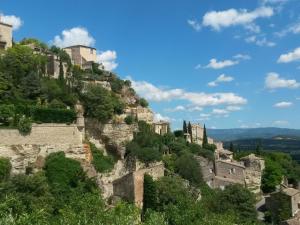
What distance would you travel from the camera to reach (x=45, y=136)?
39.8m

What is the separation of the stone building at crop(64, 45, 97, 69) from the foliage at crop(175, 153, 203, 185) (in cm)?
2647

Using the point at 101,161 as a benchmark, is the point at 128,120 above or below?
above

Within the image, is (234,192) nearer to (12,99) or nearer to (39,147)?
(39,147)


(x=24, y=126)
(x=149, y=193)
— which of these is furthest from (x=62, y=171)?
(x=149, y=193)

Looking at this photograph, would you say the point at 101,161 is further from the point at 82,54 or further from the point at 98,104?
the point at 82,54

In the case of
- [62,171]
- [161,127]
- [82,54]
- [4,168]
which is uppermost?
[82,54]

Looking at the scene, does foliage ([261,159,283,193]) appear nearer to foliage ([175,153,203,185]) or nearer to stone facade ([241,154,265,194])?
stone facade ([241,154,265,194])

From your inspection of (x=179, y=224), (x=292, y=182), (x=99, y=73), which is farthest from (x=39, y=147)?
(x=292, y=182)

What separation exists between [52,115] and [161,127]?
28.8 meters

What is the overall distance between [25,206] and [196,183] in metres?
24.8

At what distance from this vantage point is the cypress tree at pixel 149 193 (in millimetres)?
40594

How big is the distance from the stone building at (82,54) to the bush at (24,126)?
33.4 metres

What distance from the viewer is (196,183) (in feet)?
167

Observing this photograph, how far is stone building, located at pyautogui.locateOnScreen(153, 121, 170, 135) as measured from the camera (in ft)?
219
